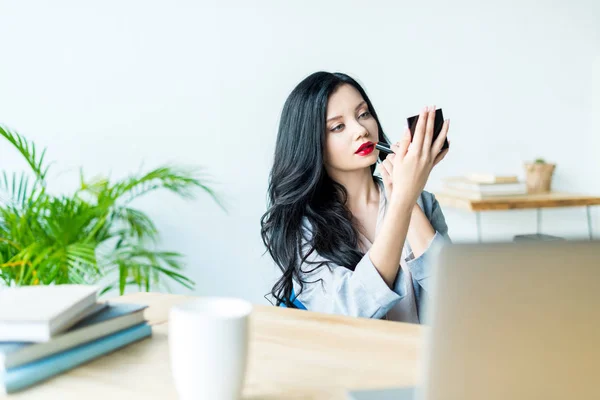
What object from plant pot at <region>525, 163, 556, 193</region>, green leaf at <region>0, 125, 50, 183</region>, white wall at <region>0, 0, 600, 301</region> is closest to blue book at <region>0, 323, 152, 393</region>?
green leaf at <region>0, 125, 50, 183</region>

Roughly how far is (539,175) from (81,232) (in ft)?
6.79

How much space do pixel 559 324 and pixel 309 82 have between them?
1.28 meters

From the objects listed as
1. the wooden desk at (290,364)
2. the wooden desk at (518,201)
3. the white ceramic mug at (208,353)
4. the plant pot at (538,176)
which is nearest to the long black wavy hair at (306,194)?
the wooden desk at (290,364)

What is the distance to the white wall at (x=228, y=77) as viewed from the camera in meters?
2.89

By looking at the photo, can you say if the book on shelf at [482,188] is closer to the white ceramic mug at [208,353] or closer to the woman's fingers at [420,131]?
the woman's fingers at [420,131]

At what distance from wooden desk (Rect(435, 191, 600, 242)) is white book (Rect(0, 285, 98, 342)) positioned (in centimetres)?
209

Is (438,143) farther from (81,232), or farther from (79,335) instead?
(81,232)

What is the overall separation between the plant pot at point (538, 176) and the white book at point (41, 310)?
2497 mm

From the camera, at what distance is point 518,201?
2732mm

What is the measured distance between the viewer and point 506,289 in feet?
1.62

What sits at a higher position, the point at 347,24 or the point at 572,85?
the point at 347,24

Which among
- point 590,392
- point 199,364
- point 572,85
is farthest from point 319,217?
point 572,85

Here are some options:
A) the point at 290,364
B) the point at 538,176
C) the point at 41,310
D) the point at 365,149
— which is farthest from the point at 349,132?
the point at 538,176

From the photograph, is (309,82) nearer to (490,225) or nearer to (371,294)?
(371,294)
